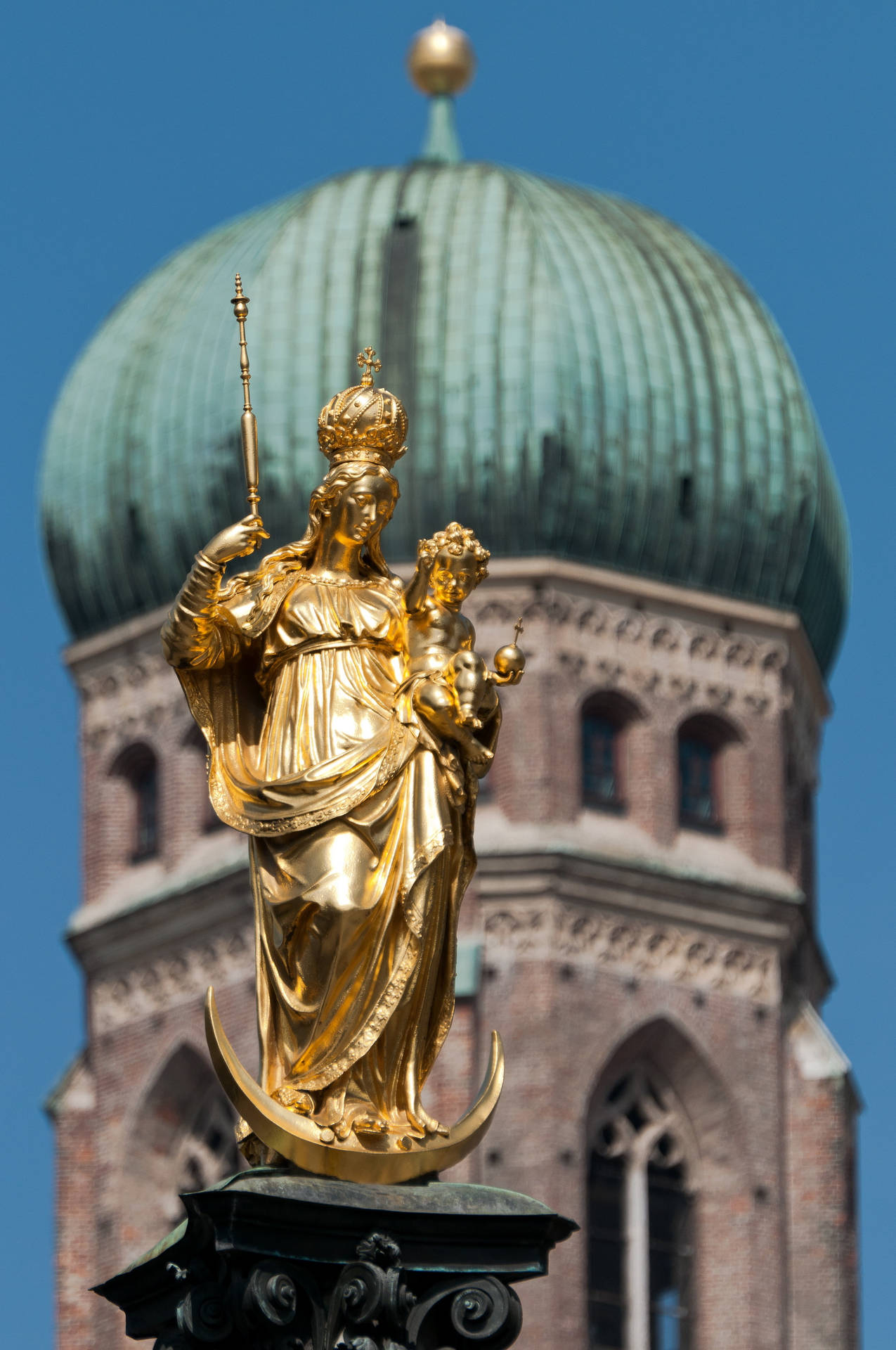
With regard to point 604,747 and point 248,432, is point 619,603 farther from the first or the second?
point 248,432

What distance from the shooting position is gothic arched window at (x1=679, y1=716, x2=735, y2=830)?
5347 centimetres

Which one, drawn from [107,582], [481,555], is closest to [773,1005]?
[107,582]

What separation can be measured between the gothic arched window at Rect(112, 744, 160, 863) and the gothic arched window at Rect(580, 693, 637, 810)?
15.6ft

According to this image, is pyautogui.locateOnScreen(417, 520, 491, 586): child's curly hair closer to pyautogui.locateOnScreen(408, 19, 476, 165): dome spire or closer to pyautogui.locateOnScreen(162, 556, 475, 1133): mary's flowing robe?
pyautogui.locateOnScreen(162, 556, 475, 1133): mary's flowing robe

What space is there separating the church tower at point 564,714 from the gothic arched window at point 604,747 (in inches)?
1.6

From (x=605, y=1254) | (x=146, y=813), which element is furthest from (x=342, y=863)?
(x=146, y=813)

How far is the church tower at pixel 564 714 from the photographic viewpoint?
5144 cm

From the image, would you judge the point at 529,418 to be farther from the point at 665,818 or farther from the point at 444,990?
the point at 444,990

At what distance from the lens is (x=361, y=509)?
16.9 metres

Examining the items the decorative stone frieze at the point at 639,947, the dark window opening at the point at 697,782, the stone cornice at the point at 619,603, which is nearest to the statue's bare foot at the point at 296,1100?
the decorative stone frieze at the point at 639,947

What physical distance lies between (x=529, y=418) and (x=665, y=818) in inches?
175

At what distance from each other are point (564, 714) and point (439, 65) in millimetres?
10348

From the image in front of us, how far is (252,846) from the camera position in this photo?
636 inches

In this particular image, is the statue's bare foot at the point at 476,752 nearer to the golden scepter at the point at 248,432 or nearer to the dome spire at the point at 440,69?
the golden scepter at the point at 248,432
